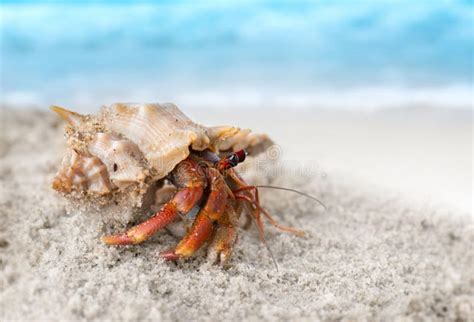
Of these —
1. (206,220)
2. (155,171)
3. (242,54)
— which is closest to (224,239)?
(206,220)

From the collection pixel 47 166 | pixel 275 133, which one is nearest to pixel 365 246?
pixel 47 166

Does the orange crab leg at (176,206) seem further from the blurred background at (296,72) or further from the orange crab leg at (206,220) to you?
the blurred background at (296,72)

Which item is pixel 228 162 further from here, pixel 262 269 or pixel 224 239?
pixel 262 269

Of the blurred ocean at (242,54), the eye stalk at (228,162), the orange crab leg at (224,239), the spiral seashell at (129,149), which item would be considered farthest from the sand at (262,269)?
the blurred ocean at (242,54)

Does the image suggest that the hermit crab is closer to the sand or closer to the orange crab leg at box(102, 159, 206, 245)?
the orange crab leg at box(102, 159, 206, 245)

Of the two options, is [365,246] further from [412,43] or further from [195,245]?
[412,43]

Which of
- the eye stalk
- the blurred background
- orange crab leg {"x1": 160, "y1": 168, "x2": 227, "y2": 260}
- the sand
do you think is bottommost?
the sand

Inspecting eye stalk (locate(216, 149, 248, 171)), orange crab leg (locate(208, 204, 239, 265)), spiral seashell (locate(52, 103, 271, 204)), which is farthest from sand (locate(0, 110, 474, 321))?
eye stalk (locate(216, 149, 248, 171))
